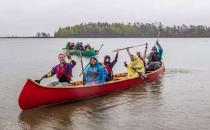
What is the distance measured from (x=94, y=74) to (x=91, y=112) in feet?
8.01

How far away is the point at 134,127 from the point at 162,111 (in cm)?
216

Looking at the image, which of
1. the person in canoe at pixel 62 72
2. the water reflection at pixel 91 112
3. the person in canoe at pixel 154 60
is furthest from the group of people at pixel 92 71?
the person in canoe at pixel 154 60

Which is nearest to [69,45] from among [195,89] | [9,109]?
[195,89]

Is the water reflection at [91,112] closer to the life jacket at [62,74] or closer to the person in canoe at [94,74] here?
the person in canoe at [94,74]

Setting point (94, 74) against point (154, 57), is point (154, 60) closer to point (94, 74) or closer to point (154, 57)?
point (154, 57)

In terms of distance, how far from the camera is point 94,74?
14.0 meters

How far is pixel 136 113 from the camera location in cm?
1172

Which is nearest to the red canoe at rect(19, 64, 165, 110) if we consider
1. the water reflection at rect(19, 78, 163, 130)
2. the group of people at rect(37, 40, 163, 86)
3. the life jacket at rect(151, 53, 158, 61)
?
the water reflection at rect(19, 78, 163, 130)

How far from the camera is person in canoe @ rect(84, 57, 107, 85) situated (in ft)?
45.7

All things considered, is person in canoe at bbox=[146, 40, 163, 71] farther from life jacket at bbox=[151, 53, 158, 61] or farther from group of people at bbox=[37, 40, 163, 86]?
group of people at bbox=[37, 40, 163, 86]

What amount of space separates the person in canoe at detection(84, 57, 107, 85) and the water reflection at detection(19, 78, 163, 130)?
2.08 ft

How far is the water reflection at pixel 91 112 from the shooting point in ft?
34.2

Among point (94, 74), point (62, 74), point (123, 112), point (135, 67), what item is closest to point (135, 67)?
point (135, 67)

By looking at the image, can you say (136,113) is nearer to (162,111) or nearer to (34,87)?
(162,111)
